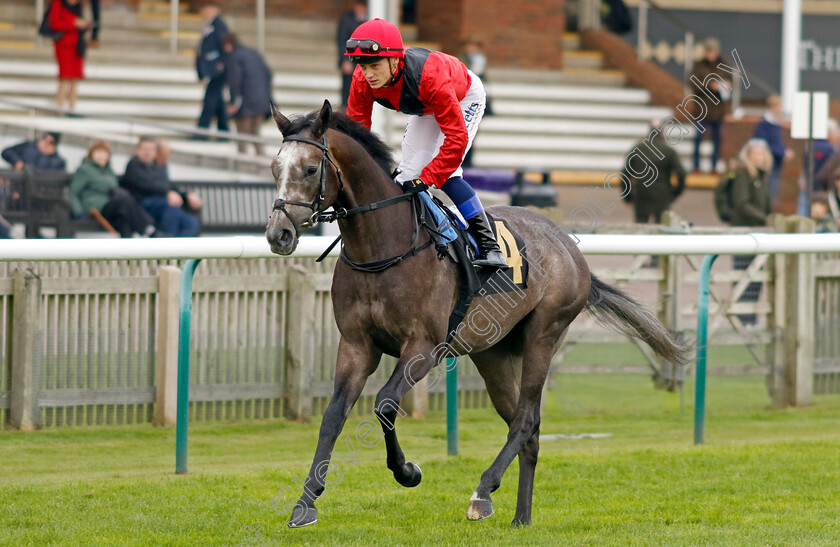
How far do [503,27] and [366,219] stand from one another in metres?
15.5

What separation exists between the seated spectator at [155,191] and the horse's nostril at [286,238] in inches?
254

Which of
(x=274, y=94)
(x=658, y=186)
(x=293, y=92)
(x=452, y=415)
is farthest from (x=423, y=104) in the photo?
(x=293, y=92)

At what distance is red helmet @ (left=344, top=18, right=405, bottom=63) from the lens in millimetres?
4684

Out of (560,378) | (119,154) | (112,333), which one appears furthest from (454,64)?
(119,154)

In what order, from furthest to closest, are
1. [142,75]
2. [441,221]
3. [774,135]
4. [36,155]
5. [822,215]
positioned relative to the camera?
[142,75] < [774,135] < [36,155] < [822,215] < [441,221]

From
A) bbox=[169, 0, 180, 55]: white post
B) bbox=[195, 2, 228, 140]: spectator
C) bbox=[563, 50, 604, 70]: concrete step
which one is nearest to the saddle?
bbox=[195, 2, 228, 140]: spectator

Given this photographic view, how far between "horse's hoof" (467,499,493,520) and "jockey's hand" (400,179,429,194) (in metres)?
1.27

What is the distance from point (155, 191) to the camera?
35.6 feet

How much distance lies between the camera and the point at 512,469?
20.7 feet

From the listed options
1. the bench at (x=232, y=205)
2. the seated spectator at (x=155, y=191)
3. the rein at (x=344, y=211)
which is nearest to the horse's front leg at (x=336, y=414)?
the rein at (x=344, y=211)

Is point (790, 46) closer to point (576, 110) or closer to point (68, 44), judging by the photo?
point (576, 110)

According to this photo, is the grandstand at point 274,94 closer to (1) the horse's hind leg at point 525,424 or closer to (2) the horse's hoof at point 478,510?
(1) the horse's hind leg at point 525,424

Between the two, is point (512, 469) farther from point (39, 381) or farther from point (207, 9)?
point (207, 9)

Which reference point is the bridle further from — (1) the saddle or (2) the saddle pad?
(2) the saddle pad
